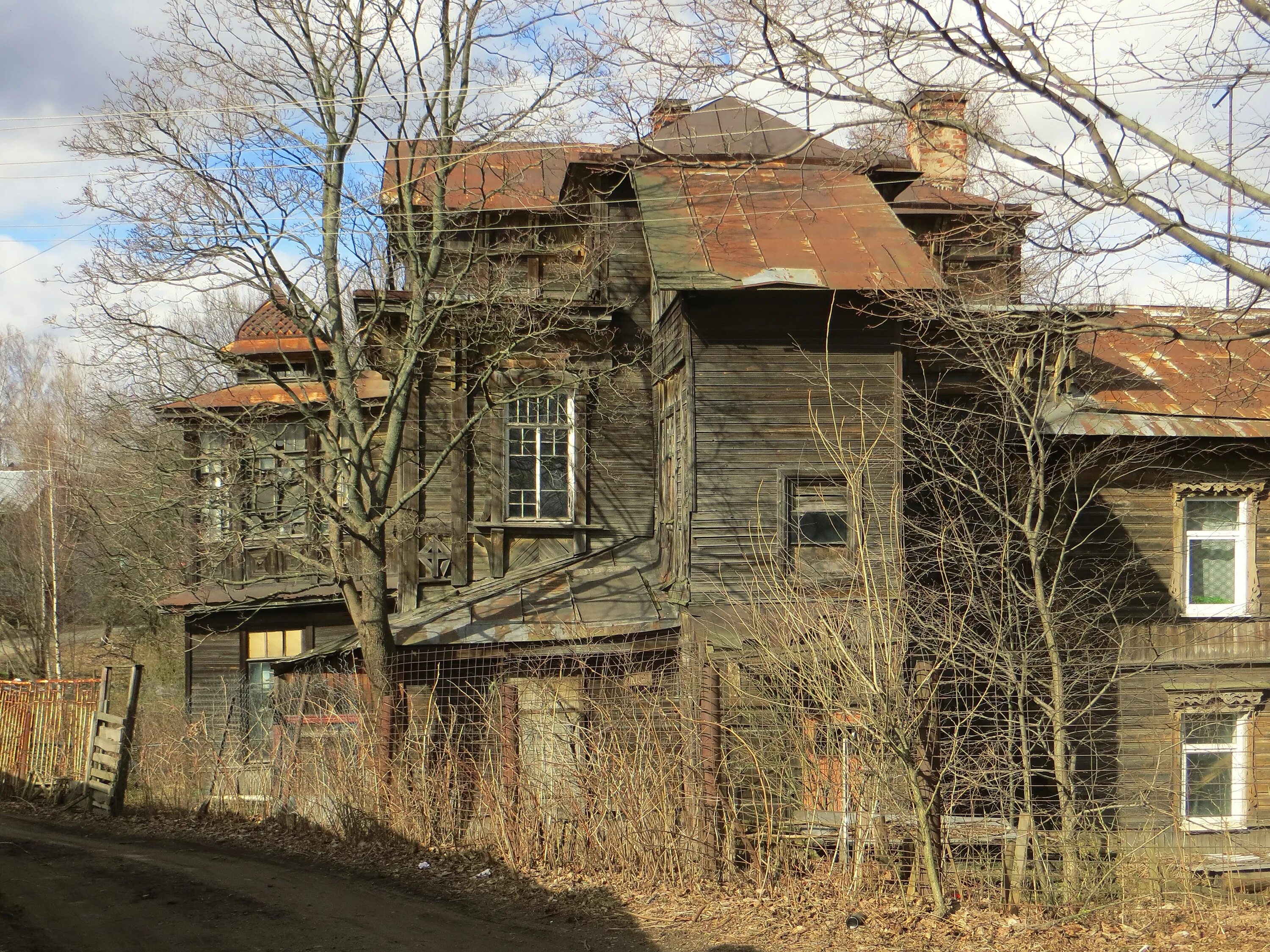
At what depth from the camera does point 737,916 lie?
7426 millimetres

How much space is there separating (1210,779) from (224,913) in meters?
12.6

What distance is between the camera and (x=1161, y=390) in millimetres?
14297

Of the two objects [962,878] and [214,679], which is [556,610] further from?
[214,679]

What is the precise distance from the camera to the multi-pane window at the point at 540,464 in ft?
54.7

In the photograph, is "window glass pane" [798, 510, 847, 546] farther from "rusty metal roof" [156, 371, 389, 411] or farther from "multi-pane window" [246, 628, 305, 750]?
"multi-pane window" [246, 628, 305, 750]

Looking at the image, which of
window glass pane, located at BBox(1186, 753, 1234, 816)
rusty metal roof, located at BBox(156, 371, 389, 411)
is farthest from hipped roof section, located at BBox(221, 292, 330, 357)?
window glass pane, located at BBox(1186, 753, 1234, 816)

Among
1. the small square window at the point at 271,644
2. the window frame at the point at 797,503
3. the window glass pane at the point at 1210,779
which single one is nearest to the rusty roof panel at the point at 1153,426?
the window frame at the point at 797,503

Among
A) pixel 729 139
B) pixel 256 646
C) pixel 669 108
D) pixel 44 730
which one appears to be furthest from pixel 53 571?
pixel 669 108

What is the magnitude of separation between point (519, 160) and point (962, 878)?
11777 millimetres


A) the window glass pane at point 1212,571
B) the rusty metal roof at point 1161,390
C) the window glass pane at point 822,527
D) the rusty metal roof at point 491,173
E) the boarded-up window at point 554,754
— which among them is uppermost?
the rusty metal roof at point 491,173

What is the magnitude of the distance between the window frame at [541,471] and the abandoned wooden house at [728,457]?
5cm

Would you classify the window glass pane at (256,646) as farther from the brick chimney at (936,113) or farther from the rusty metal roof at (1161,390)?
the brick chimney at (936,113)

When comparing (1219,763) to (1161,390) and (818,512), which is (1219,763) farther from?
(818,512)

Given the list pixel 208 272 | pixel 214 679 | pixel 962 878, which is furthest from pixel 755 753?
pixel 214 679
